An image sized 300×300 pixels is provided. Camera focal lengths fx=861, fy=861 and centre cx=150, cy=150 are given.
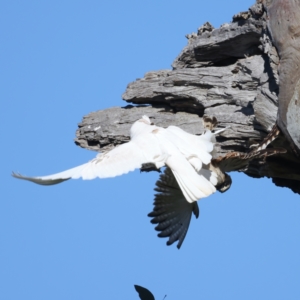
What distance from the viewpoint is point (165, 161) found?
5809mm

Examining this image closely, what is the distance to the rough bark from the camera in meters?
6.26

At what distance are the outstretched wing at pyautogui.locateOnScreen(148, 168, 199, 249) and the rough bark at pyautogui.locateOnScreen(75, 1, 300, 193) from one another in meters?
0.49

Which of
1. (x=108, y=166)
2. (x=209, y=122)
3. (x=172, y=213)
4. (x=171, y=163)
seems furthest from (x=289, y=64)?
(x=172, y=213)

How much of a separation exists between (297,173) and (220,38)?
1222mm

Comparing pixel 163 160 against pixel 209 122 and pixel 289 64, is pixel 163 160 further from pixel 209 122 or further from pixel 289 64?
pixel 289 64

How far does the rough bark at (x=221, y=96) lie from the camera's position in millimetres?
6262

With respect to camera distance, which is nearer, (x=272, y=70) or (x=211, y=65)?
(x=272, y=70)

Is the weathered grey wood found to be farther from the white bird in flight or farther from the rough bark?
the white bird in flight

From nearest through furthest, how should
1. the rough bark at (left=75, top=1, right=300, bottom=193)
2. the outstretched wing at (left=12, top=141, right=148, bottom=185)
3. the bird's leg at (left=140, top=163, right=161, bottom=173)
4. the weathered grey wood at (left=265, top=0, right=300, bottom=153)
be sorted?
the outstretched wing at (left=12, top=141, right=148, bottom=185), the weathered grey wood at (left=265, top=0, right=300, bottom=153), the rough bark at (left=75, top=1, right=300, bottom=193), the bird's leg at (left=140, top=163, right=161, bottom=173)

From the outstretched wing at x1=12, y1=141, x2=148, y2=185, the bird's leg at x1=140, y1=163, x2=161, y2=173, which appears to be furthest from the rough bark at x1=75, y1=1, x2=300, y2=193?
the outstretched wing at x1=12, y1=141, x2=148, y2=185

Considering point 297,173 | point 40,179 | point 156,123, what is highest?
point 156,123

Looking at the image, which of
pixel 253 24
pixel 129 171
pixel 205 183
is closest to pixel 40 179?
pixel 129 171

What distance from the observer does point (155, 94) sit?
22.9 ft

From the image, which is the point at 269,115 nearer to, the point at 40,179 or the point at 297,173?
the point at 297,173
